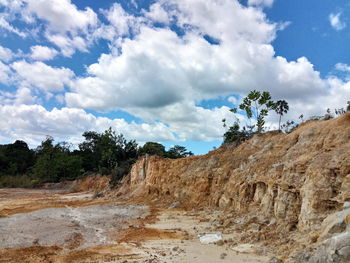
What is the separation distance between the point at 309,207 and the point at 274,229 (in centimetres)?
161

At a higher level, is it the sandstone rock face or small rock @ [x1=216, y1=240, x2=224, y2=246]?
the sandstone rock face

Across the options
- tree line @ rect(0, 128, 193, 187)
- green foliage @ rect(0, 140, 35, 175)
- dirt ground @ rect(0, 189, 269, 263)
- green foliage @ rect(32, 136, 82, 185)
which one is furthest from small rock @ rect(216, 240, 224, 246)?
green foliage @ rect(0, 140, 35, 175)

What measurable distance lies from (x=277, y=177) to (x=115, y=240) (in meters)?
7.72

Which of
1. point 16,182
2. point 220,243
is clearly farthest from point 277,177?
point 16,182

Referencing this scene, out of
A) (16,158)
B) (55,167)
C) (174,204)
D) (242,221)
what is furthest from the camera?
(16,158)

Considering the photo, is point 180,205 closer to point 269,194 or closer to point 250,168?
point 250,168

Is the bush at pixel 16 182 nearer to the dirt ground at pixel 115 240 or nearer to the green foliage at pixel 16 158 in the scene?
the green foliage at pixel 16 158

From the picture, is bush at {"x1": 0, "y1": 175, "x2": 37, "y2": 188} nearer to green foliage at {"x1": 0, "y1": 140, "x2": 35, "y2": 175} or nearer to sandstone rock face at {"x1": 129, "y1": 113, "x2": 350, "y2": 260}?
green foliage at {"x1": 0, "y1": 140, "x2": 35, "y2": 175}

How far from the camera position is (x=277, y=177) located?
1344 centimetres

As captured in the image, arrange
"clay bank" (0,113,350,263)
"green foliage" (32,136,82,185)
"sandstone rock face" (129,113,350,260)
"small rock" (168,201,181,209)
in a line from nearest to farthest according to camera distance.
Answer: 1. "clay bank" (0,113,350,263)
2. "sandstone rock face" (129,113,350,260)
3. "small rock" (168,201,181,209)
4. "green foliage" (32,136,82,185)

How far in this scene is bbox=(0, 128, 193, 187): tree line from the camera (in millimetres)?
51781

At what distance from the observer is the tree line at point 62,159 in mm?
51781

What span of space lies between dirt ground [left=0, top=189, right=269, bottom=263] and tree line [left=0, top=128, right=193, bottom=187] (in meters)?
30.0

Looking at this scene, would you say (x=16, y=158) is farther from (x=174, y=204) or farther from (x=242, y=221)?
(x=242, y=221)
